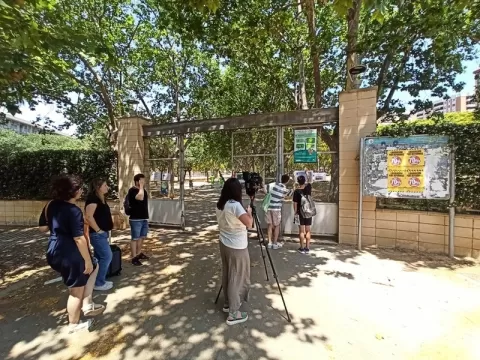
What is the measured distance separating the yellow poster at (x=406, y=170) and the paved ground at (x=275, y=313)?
126 cm

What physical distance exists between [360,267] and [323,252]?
33.9 inches

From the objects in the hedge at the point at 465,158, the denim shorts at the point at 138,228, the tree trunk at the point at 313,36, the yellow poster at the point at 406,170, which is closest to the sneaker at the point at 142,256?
the denim shorts at the point at 138,228

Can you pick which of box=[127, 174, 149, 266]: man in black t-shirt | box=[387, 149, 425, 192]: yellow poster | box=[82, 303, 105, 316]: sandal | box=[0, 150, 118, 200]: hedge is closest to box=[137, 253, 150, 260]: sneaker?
box=[127, 174, 149, 266]: man in black t-shirt

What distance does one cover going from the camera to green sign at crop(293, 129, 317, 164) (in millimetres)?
6172

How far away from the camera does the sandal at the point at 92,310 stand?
3.20m

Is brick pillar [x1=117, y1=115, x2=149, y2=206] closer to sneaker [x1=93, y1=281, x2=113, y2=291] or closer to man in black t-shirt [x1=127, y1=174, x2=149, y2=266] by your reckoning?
man in black t-shirt [x1=127, y1=174, x2=149, y2=266]

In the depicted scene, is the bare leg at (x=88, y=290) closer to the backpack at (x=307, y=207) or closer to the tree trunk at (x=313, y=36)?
the backpack at (x=307, y=207)

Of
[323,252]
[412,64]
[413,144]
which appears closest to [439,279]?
[323,252]

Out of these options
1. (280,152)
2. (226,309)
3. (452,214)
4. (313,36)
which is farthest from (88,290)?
(313,36)

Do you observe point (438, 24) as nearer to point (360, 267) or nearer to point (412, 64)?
point (412, 64)

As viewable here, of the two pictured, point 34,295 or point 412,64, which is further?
point 412,64

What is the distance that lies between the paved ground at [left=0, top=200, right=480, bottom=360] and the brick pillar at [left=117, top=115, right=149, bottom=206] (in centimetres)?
336

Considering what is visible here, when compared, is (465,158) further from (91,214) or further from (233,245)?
(91,214)

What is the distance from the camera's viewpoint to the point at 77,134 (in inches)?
576
